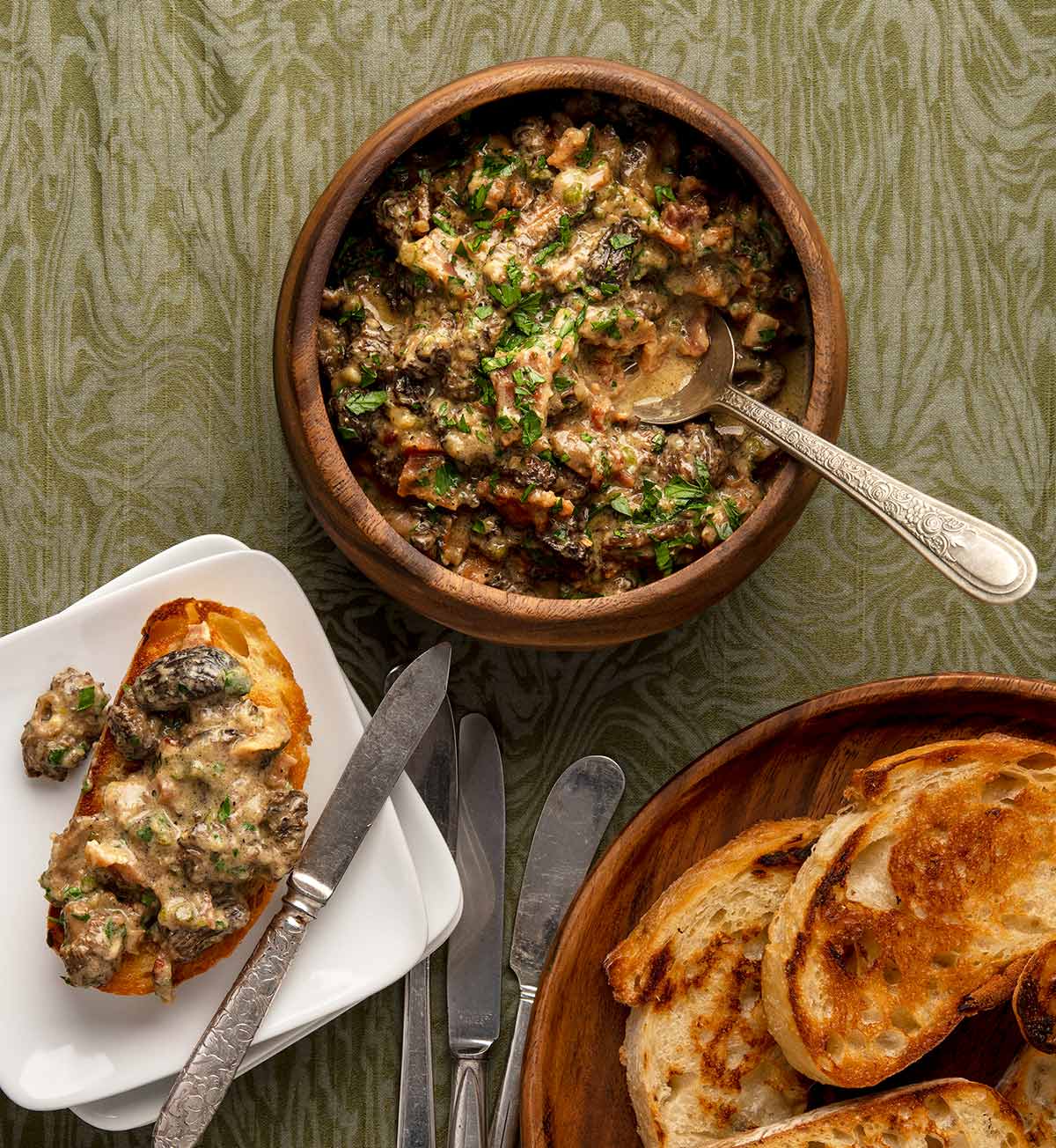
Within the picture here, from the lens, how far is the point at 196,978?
94.1 inches

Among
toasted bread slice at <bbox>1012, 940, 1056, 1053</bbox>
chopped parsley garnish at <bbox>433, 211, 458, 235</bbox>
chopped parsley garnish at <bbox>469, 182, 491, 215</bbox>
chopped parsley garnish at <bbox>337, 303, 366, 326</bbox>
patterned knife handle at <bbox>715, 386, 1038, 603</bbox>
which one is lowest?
toasted bread slice at <bbox>1012, 940, 1056, 1053</bbox>

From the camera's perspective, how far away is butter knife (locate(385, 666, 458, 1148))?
2584 mm

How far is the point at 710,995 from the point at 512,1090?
491mm

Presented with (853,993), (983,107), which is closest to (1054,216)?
(983,107)

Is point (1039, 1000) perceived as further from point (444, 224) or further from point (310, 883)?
point (444, 224)

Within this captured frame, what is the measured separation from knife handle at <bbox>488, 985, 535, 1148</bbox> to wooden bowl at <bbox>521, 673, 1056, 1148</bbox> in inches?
7.5

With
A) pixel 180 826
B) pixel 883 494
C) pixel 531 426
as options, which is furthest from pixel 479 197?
pixel 180 826

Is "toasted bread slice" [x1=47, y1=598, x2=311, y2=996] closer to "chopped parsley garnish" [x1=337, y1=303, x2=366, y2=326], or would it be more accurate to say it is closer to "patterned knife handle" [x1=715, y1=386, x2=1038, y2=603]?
"chopped parsley garnish" [x1=337, y1=303, x2=366, y2=326]

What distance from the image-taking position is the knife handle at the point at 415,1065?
2582mm

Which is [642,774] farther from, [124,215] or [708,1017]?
[124,215]

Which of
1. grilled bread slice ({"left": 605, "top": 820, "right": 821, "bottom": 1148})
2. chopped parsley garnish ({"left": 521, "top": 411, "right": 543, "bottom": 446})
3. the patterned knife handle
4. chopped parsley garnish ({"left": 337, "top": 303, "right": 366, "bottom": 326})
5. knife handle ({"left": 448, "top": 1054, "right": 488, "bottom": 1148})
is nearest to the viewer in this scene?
the patterned knife handle

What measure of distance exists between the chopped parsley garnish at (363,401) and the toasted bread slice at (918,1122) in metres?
1.44

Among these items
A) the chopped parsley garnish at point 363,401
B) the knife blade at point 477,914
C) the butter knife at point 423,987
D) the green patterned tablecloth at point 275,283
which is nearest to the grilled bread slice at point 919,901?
the green patterned tablecloth at point 275,283

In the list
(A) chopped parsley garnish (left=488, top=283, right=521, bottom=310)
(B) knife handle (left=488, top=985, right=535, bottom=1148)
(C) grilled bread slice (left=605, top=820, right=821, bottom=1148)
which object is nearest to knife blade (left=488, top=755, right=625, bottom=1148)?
(B) knife handle (left=488, top=985, right=535, bottom=1148)
